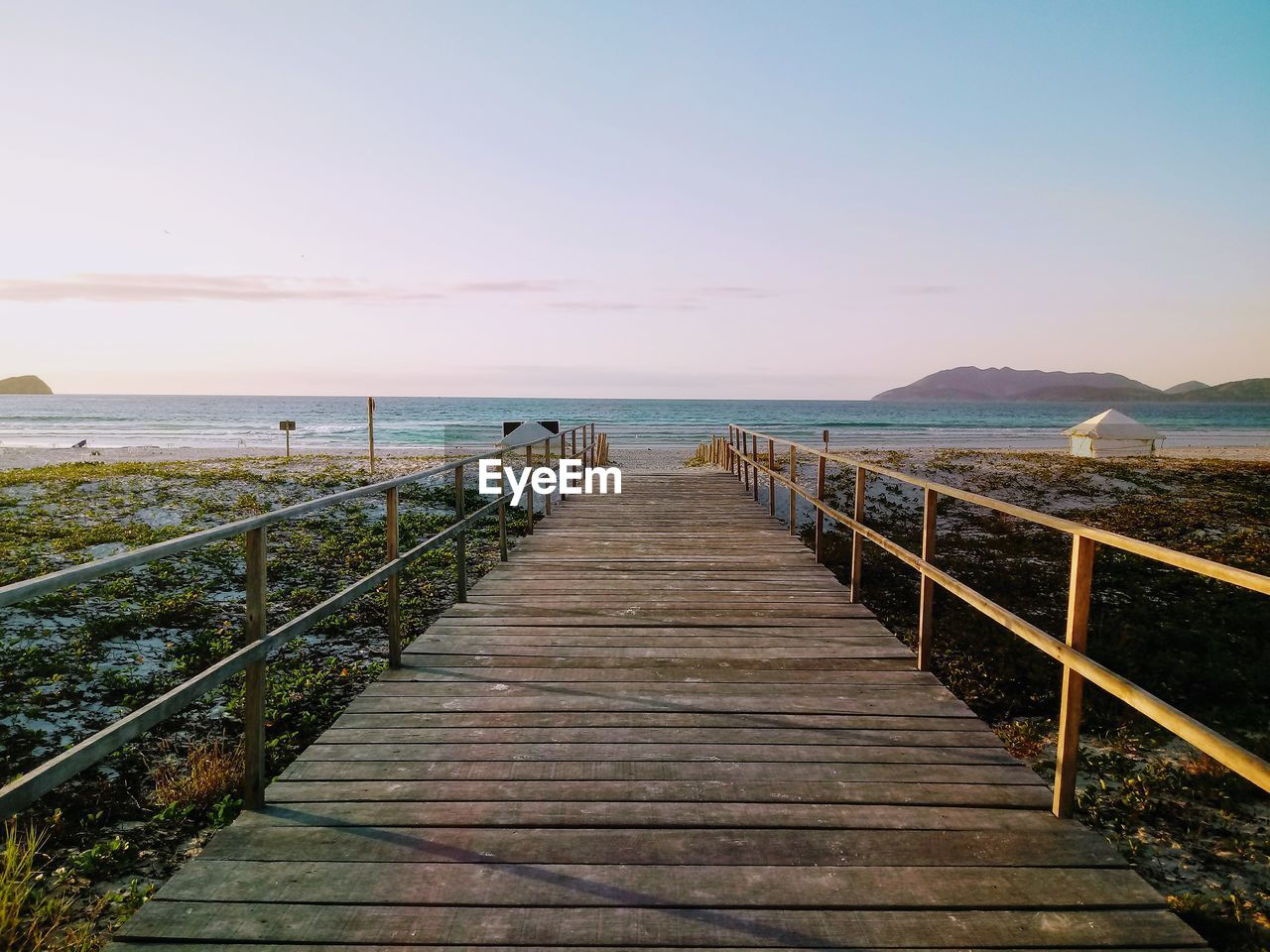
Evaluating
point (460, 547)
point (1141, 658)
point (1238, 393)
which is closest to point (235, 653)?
point (460, 547)

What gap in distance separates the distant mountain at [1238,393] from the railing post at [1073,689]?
196131 mm

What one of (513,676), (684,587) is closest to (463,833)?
(513,676)

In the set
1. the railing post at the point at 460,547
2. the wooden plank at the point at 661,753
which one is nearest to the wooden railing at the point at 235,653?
the wooden plank at the point at 661,753

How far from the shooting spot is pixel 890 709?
380 centimetres

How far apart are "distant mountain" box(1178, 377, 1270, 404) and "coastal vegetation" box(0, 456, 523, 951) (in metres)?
194

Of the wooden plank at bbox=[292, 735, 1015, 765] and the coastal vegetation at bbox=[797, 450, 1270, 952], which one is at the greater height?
the wooden plank at bbox=[292, 735, 1015, 765]

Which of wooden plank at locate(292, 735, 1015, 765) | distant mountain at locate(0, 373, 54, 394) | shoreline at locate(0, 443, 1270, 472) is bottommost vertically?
shoreline at locate(0, 443, 1270, 472)

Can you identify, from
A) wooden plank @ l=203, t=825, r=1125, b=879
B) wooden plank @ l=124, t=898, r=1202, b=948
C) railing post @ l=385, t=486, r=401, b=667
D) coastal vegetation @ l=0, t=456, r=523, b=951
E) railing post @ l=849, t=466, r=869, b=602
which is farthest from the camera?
railing post @ l=849, t=466, r=869, b=602

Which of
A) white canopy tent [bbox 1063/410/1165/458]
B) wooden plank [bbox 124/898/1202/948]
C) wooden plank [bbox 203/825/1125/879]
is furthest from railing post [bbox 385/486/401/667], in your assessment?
white canopy tent [bbox 1063/410/1165/458]

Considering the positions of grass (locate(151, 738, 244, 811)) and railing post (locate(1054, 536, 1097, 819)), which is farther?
grass (locate(151, 738, 244, 811))

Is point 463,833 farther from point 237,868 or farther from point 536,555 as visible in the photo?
point 536,555

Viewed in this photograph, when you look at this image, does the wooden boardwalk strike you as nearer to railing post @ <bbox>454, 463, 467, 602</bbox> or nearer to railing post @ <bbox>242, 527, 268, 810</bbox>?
railing post @ <bbox>242, 527, 268, 810</bbox>

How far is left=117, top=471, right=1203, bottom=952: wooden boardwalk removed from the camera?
85.8 inches

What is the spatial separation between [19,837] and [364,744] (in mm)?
1860
